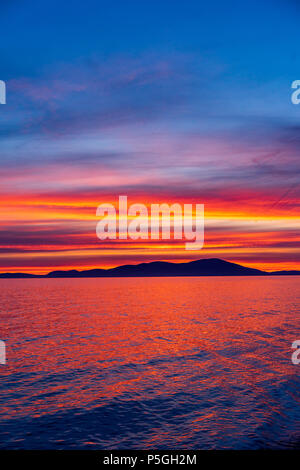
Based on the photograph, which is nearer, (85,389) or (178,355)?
(85,389)

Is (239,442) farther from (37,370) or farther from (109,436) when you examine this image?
(37,370)

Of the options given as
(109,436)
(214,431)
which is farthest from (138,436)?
(214,431)

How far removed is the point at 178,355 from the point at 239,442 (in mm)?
20011

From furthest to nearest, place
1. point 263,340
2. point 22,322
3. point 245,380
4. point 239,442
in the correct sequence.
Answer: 1. point 22,322
2. point 263,340
3. point 245,380
4. point 239,442

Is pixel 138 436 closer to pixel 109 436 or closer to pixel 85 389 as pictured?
pixel 109 436

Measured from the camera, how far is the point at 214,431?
65.2 ft

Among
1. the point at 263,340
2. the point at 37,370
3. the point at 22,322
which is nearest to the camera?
the point at 37,370

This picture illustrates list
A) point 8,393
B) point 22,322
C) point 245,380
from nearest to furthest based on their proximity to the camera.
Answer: point 8,393, point 245,380, point 22,322
